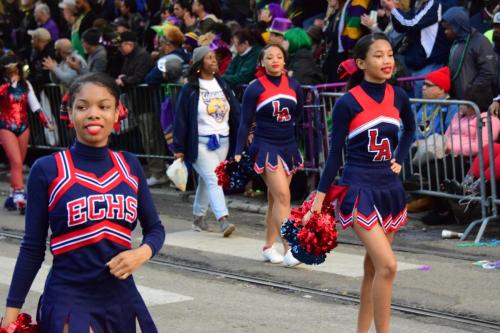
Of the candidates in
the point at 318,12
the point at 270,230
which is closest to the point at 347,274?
the point at 270,230

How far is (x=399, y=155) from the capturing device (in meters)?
7.29

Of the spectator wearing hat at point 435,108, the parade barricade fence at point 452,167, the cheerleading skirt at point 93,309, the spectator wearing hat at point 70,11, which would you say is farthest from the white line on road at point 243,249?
the spectator wearing hat at point 70,11

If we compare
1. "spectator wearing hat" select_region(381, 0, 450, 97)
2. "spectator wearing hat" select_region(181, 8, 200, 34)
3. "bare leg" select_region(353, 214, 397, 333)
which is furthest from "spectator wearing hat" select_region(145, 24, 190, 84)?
"bare leg" select_region(353, 214, 397, 333)

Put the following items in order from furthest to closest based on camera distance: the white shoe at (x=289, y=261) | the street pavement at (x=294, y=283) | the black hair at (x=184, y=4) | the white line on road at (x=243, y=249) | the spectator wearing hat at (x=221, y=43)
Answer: the black hair at (x=184, y=4) < the spectator wearing hat at (x=221, y=43) < the white shoe at (x=289, y=261) < the white line on road at (x=243, y=249) < the street pavement at (x=294, y=283)

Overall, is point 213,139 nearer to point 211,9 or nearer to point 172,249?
point 172,249

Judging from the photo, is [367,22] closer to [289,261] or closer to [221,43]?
[221,43]

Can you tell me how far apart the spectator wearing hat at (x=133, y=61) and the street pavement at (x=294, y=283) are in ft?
12.5

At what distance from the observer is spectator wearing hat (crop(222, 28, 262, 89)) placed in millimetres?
14031

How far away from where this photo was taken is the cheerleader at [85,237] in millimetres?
4766

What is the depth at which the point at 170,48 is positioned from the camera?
50.8 ft

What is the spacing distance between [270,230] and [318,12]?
616 cm

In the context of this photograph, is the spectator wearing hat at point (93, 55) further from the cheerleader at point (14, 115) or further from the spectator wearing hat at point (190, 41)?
the cheerleader at point (14, 115)

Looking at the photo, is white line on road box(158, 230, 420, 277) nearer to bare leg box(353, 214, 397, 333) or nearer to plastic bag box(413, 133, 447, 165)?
plastic bag box(413, 133, 447, 165)

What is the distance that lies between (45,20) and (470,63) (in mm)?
9197
